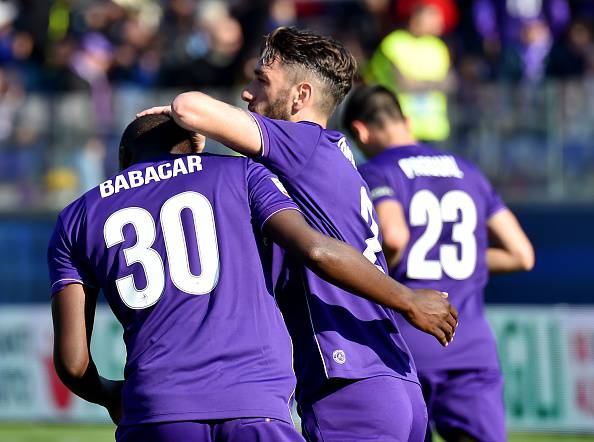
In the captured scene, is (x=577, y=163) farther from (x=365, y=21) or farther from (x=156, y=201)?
(x=156, y=201)

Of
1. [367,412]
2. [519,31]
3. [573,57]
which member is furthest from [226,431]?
[519,31]

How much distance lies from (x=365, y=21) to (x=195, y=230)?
10.7m

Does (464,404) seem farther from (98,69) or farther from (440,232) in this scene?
(98,69)

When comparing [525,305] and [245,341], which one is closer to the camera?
[245,341]

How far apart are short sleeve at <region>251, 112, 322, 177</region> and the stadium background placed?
6.12 meters

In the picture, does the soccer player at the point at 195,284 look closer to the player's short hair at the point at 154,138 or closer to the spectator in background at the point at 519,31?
the player's short hair at the point at 154,138

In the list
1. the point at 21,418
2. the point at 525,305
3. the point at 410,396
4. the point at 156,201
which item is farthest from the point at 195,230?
the point at 525,305

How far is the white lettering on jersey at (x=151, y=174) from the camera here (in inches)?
163

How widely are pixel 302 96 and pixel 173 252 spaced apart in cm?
95

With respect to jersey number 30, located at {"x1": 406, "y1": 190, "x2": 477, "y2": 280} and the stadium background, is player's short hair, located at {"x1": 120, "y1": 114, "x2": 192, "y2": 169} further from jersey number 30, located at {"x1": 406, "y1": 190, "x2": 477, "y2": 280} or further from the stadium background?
the stadium background

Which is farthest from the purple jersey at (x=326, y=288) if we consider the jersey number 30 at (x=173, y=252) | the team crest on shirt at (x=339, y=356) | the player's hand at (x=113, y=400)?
the player's hand at (x=113, y=400)

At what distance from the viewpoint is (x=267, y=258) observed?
443cm

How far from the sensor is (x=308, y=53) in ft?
15.0

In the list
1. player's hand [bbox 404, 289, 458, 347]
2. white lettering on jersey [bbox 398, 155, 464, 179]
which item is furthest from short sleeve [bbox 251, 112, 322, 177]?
white lettering on jersey [bbox 398, 155, 464, 179]
